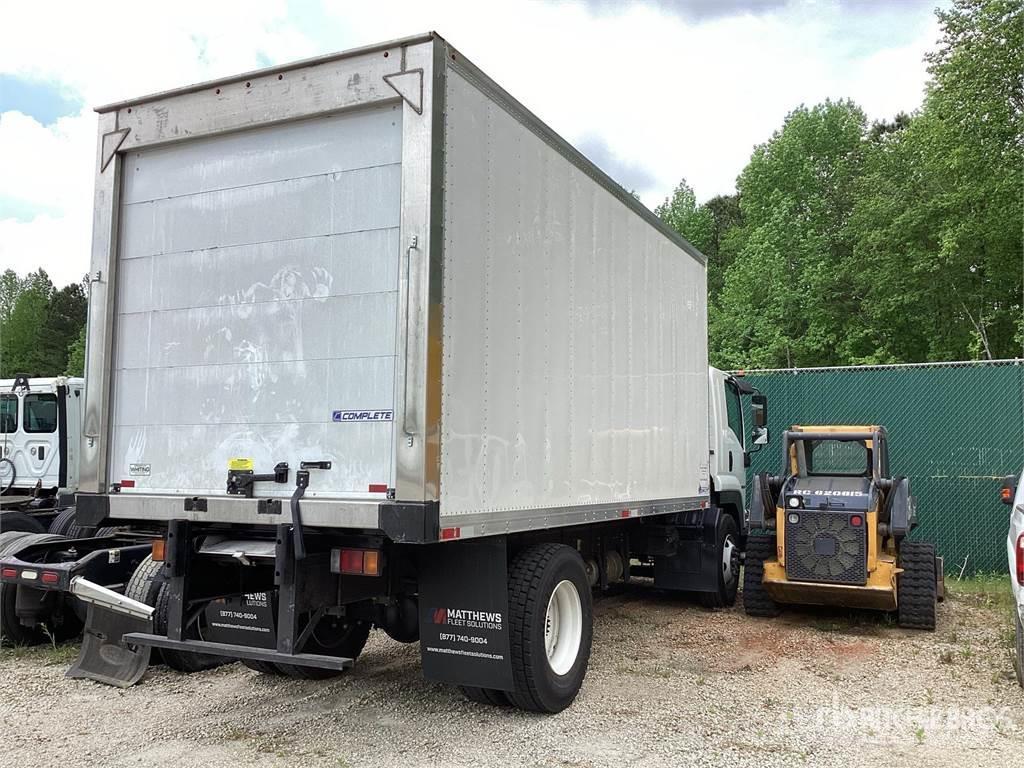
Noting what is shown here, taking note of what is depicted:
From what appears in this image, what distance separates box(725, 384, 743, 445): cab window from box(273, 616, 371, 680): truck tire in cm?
549

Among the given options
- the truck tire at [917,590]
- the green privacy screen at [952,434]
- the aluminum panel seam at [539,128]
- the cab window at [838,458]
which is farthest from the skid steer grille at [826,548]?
the green privacy screen at [952,434]

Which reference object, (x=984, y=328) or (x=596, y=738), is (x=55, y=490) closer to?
(x=596, y=738)

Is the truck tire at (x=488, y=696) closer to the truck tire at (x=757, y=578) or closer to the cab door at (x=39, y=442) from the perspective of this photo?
the truck tire at (x=757, y=578)

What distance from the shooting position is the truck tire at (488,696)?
5297 millimetres

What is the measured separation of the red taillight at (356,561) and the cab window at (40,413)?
7.73 metres

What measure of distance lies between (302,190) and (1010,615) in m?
8.18

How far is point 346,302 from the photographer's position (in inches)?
184

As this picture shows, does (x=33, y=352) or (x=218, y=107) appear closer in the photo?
(x=218, y=107)

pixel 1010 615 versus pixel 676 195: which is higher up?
pixel 676 195

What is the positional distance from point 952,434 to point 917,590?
4118mm

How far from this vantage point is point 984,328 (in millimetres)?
22422

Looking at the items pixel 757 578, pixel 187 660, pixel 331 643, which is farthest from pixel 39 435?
pixel 757 578

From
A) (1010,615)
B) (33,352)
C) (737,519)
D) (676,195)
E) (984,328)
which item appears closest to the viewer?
(1010,615)

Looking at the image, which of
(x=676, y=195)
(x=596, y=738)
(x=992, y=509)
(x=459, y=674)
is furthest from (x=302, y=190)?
(x=676, y=195)
